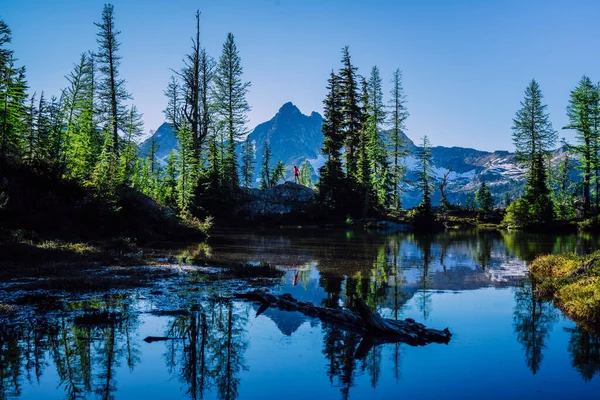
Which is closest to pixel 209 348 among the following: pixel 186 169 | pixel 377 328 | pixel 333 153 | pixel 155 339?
pixel 155 339

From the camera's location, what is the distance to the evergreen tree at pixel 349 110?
6116 cm

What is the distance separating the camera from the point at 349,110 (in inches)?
2393

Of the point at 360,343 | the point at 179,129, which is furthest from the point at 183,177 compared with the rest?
the point at 360,343

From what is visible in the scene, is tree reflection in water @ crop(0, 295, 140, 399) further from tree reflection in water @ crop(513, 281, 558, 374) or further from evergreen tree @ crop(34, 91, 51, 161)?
evergreen tree @ crop(34, 91, 51, 161)

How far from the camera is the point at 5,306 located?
1034cm

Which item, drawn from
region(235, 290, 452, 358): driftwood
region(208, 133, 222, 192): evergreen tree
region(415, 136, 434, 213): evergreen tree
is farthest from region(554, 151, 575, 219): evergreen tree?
region(235, 290, 452, 358): driftwood

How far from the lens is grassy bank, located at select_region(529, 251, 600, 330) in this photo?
1120 centimetres

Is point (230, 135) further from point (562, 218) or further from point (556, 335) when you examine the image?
point (556, 335)

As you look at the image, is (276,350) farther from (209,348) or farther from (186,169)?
(186,169)

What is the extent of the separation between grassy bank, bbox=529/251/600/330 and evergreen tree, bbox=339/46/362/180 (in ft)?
140

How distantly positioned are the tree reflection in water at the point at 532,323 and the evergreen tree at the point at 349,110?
4696 centimetres

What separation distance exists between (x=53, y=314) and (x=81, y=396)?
437 centimetres

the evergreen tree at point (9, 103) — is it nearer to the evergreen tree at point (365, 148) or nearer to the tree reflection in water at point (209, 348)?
the tree reflection in water at point (209, 348)

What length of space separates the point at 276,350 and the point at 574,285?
9831mm
